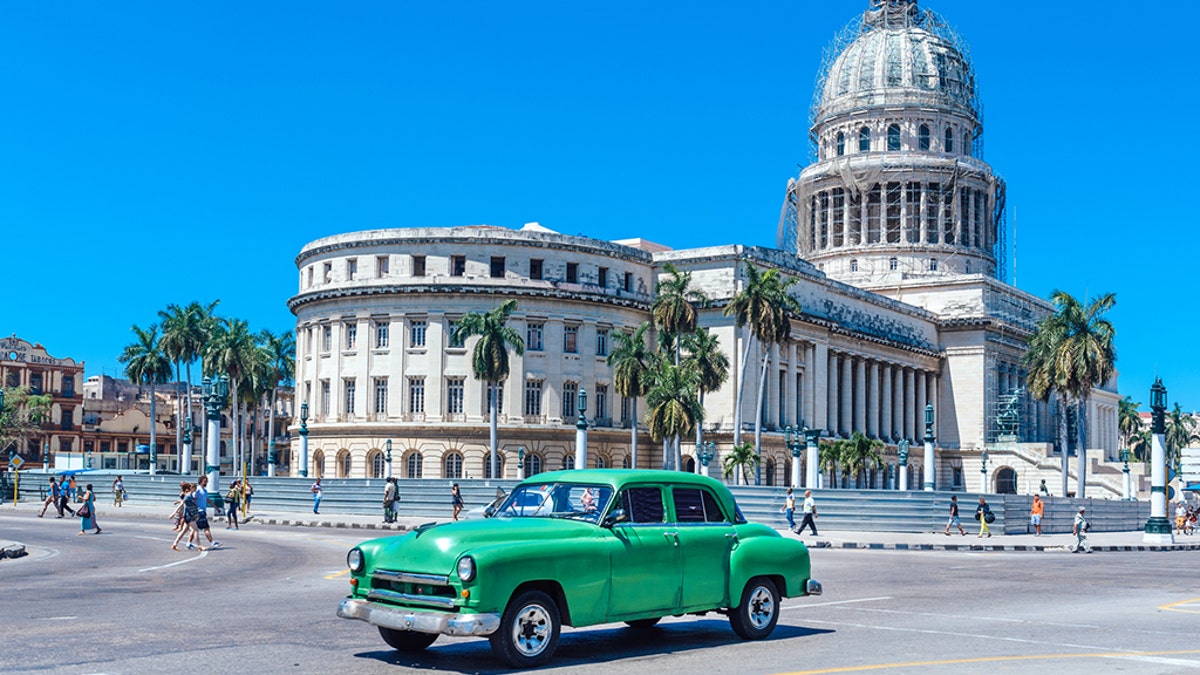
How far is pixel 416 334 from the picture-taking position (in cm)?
7700

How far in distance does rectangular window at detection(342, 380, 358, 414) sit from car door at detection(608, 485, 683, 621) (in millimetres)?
65811

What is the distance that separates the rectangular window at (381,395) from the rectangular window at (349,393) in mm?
1541

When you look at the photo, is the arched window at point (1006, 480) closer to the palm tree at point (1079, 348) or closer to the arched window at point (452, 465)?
the palm tree at point (1079, 348)

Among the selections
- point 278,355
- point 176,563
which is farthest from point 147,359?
point 176,563

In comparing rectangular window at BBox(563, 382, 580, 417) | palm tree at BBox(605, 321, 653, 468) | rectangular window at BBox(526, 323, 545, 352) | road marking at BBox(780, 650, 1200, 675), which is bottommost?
road marking at BBox(780, 650, 1200, 675)

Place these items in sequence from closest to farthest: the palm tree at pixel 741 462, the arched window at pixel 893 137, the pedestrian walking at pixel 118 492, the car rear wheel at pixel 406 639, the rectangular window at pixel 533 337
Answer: the car rear wheel at pixel 406 639 → the pedestrian walking at pixel 118 492 → the palm tree at pixel 741 462 → the rectangular window at pixel 533 337 → the arched window at pixel 893 137

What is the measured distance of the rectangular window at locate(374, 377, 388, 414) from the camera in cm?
7688

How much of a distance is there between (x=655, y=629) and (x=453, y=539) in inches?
147

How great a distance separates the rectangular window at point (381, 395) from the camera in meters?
76.9

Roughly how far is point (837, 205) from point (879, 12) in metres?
19.6

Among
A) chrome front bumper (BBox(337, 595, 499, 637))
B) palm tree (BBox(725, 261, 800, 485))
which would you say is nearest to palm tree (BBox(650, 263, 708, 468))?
palm tree (BBox(725, 261, 800, 485))

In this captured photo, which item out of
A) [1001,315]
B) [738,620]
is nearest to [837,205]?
[1001,315]

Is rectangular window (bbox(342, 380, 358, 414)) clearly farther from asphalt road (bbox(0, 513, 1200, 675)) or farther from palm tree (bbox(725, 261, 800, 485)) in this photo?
asphalt road (bbox(0, 513, 1200, 675))

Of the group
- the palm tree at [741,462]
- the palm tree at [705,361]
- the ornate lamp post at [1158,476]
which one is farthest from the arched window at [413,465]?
the ornate lamp post at [1158,476]
